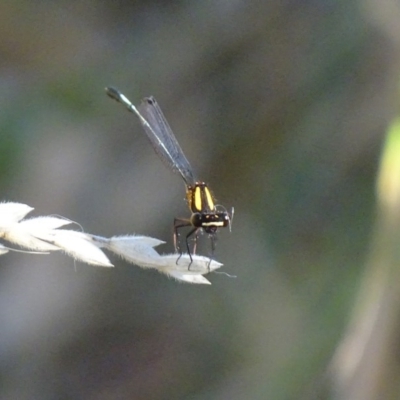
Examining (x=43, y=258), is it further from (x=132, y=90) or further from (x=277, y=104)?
(x=277, y=104)

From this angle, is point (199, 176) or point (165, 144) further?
point (199, 176)

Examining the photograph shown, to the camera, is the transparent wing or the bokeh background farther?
the bokeh background

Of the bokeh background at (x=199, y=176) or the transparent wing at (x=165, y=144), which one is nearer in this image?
the transparent wing at (x=165, y=144)
